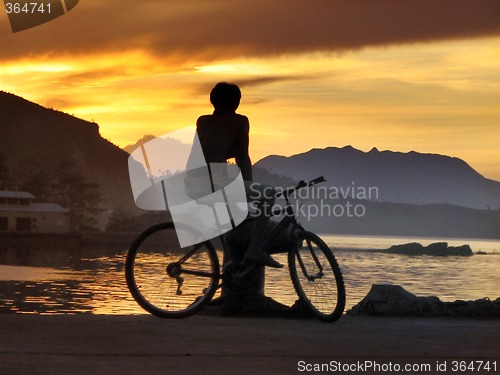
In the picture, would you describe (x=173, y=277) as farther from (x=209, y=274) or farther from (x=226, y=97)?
(x=226, y=97)

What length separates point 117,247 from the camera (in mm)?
157125

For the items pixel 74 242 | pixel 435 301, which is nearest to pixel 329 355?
pixel 435 301

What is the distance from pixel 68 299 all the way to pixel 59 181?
119 meters

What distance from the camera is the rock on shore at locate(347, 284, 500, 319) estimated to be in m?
8.07

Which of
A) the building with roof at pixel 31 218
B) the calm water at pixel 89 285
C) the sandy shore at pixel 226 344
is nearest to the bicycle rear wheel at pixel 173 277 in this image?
the sandy shore at pixel 226 344

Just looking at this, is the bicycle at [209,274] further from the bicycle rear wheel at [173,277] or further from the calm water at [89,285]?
the calm water at [89,285]

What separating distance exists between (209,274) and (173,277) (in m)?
0.34

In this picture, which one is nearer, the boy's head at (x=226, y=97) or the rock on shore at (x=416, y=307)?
the boy's head at (x=226, y=97)

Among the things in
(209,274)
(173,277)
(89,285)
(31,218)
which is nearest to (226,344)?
(209,274)

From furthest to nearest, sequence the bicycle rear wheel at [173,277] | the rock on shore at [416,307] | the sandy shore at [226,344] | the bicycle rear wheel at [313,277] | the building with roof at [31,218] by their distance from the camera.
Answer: the building with roof at [31,218] → the rock on shore at [416,307] → the bicycle rear wheel at [173,277] → the bicycle rear wheel at [313,277] → the sandy shore at [226,344]

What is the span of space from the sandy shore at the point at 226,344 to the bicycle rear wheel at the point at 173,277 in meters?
0.16

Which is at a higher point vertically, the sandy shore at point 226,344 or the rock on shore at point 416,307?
the rock on shore at point 416,307

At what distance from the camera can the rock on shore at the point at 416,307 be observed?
8070 millimetres

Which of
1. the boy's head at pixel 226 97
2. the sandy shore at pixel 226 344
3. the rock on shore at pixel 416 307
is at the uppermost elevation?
the boy's head at pixel 226 97
